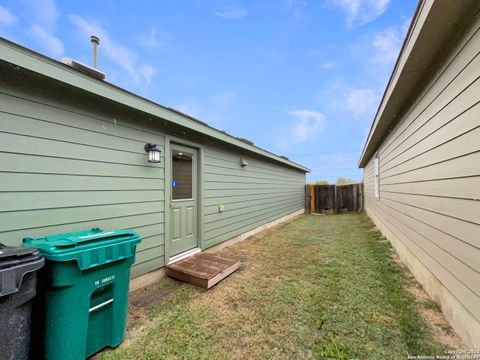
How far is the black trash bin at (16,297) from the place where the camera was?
1251 mm

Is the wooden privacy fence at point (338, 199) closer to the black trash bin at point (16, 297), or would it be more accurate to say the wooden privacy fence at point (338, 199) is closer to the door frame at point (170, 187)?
the door frame at point (170, 187)

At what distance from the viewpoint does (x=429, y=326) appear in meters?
2.10

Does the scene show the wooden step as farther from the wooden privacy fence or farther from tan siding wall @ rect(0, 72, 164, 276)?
the wooden privacy fence

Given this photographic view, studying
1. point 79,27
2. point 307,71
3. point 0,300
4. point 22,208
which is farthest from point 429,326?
point 307,71

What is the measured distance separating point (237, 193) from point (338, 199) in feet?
27.5

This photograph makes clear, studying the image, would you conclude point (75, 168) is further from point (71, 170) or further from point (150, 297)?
point (150, 297)

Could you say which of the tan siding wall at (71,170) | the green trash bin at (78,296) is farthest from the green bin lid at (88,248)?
the tan siding wall at (71,170)

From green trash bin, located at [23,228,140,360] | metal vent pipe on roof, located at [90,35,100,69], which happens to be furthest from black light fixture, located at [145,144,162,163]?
green trash bin, located at [23,228,140,360]

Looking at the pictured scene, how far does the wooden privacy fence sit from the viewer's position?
39.2 ft

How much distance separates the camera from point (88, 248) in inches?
65.6

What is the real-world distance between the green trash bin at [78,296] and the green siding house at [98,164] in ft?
2.07

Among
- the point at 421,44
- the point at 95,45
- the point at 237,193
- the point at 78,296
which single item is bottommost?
the point at 78,296

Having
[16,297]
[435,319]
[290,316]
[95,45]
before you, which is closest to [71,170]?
[16,297]

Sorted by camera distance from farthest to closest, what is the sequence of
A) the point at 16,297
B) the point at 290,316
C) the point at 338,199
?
the point at 338,199 → the point at 290,316 → the point at 16,297
